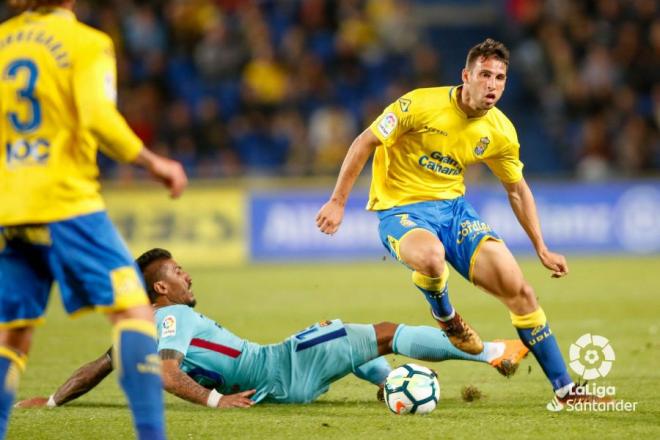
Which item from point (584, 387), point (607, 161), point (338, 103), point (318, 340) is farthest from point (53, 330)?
point (607, 161)

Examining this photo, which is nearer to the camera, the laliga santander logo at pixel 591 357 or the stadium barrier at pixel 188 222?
the laliga santander logo at pixel 591 357

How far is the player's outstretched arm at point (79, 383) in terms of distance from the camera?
20.2 feet

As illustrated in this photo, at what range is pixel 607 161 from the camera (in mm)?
17625

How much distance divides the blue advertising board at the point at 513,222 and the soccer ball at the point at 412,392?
10.5 metres

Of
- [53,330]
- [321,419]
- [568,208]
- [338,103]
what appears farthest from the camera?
[338,103]

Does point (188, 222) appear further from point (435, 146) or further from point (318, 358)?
point (318, 358)

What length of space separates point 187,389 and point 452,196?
2040 millimetres

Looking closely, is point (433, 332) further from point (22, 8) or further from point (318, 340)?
point (22, 8)

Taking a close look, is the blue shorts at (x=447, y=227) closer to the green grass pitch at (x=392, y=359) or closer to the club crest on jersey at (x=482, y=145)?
the club crest on jersey at (x=482, y=145)

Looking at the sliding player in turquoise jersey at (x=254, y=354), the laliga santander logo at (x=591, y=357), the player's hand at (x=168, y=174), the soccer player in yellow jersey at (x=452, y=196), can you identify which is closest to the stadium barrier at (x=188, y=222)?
the laliga santander logo at (x=591, y=357)

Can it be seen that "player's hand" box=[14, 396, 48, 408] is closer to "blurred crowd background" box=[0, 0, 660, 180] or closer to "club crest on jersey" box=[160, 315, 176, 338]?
"club crest on jersey" box=[160, 315, 176, 338]

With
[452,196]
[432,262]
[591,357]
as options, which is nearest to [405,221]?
[452,196]

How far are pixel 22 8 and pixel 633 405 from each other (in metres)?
3.81

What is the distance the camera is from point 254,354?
6.33 meters
